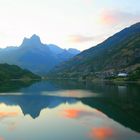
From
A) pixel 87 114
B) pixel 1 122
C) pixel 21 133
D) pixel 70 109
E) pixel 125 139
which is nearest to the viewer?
pixel 125 139

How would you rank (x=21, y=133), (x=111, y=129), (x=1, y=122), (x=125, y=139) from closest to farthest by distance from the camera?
(x=125, y=139) → (x=21, y=133) → (x=111, y=129) → (x=1, y=122)

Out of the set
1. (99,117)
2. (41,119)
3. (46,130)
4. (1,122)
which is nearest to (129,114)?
(99,117)

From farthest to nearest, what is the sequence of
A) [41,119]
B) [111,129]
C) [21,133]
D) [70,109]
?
[70,109] → [41,119] → [111,129] → [21,133]

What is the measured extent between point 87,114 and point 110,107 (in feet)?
45.4

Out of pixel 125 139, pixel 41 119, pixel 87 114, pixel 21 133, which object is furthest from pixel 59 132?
pixel 87 114

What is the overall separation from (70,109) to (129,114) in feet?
68.7

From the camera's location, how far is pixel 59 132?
2163 inches

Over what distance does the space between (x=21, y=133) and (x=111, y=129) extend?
1687cm

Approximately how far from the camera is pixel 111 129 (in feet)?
190

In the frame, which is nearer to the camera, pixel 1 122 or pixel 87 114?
pixel 1 122

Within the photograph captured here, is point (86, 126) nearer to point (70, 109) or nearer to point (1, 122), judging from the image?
point (1, 122)

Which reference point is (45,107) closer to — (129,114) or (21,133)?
(129,114)

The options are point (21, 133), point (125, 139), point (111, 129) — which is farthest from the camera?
point (111, 129)

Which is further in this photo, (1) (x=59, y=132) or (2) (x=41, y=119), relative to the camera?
(2) (x=41, y=119)
